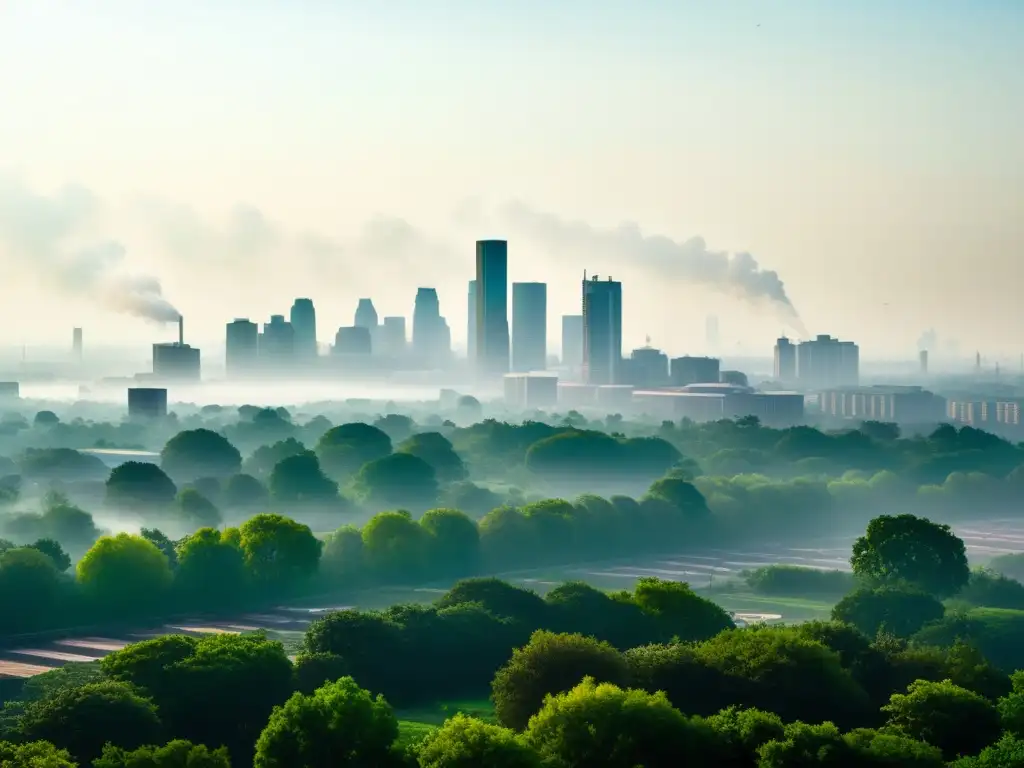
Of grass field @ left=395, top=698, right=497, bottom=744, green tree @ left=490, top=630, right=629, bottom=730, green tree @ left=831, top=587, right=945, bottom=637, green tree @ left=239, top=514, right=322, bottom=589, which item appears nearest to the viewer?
green tree @ left=490, top=630, right=629, bottom=730

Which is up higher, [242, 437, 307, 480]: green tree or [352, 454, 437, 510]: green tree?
[242, 437, 307, 480]: green tree

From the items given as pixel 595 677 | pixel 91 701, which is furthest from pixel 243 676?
pixel 595 677

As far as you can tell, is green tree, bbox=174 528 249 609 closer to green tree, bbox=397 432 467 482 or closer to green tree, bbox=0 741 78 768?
green tree, bbox=0 741 78 768

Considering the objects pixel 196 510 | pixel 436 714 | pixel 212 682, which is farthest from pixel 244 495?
pixel 212 682

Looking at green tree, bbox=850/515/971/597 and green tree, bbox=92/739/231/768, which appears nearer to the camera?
green tree, bbox=92/739/231/768

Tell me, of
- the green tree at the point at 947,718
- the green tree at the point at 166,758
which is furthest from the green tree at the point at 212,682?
the green tree at the point at 947,718

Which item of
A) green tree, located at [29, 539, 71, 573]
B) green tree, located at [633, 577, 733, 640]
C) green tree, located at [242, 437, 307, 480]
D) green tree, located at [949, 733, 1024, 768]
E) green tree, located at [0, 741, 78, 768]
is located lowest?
green tree, located at [949, 733, 1024, 768]

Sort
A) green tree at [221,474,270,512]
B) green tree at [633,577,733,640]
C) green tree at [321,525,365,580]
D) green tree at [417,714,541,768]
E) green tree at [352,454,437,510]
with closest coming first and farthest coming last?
1. green tree at [417,714,541,768]
2. green tree at [633,577,733,640]
3. green tree at [321,525,365,580]
4. green tree at [221,474,270,512]
5. green tree at [352,454,437,510]

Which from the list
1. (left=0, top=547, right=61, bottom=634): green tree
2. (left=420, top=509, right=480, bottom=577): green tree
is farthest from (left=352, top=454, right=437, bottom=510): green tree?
(left=0, top=547, right=61, bottom=634): green tree
